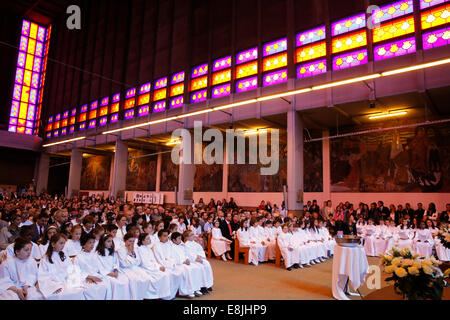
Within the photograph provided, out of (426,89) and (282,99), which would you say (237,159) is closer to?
(282,99)

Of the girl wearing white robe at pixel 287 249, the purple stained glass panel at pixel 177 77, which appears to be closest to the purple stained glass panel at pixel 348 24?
the girl wearing white robe at pixel 287 249

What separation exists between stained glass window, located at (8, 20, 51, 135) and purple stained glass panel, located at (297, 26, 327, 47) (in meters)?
A: 27.7

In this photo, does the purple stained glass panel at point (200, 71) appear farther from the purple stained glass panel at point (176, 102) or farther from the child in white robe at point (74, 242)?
the child in white robe at point (74, 242)

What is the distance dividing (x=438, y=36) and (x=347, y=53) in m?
3.10

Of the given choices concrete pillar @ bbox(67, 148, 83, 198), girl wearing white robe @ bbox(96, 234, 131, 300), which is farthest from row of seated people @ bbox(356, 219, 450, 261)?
concrete pillar @ bbox(67, 148, 83, 198)

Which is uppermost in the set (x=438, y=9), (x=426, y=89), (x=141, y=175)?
(x=438, y=9)

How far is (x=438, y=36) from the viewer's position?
10555mm

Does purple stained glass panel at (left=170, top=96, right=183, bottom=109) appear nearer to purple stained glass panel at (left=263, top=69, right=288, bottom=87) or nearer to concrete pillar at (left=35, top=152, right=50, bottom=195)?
purple stained glass panel at (left=263, top=69, right=288, bottom=87)

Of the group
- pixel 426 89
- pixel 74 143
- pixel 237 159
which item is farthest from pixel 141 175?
pixel 426 89

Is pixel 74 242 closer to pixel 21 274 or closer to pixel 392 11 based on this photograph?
pixel 21 274

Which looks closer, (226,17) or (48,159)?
(226,17)

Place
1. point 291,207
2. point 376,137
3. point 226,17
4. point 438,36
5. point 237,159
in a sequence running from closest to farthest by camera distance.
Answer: point 438,36 → point 291,207 → point 376,137 → point 226,17 → point 237,159

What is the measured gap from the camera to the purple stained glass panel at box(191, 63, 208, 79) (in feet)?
57.6

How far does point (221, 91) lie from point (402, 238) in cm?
1094
